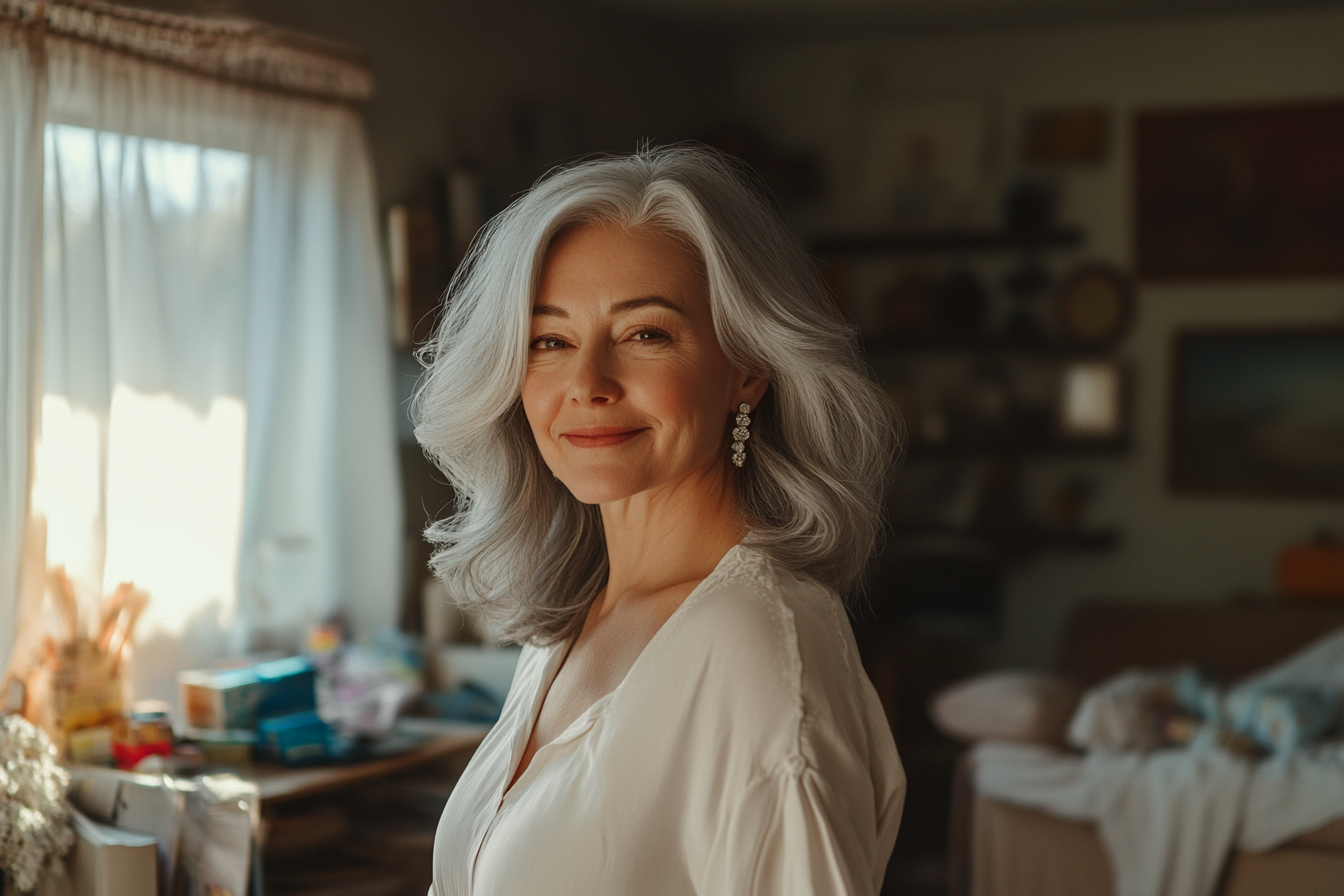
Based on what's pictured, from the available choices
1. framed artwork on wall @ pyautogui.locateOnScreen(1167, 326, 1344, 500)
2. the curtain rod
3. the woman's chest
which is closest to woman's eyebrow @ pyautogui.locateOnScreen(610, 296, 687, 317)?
the woman's chest

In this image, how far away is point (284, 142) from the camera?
122 inches

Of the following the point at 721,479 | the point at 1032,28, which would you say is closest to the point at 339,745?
the point at 721,479

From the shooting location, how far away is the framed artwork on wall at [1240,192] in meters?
4.55

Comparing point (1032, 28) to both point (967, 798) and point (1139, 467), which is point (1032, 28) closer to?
point (1139, 467)

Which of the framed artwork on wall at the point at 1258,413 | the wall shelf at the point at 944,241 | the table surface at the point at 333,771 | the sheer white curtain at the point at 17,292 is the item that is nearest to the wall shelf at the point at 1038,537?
the framed artwork on wall at the point at 1258,413

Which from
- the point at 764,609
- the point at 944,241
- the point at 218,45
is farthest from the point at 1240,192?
the point at 764,609

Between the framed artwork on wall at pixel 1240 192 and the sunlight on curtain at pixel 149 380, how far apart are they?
348 cm

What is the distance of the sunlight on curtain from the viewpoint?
8.39 feet

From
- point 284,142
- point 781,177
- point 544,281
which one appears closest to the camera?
point 544,281

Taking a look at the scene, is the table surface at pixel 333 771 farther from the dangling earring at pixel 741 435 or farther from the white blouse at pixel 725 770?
the dangling earring at pixel 741 435

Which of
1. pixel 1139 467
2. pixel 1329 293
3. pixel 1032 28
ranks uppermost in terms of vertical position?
pixel 1032 28

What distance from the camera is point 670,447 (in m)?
1.20

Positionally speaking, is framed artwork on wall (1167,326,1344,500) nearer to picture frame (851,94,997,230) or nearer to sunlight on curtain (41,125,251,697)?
picture frame (851,94,997,230)

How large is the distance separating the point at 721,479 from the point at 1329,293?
4134mm
